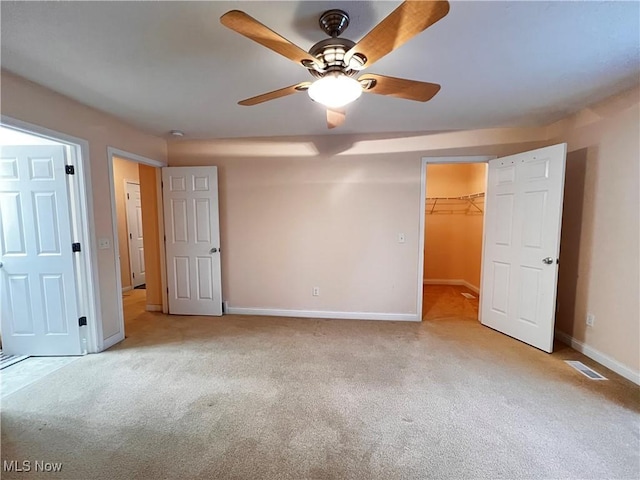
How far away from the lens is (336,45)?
1395 millimetres

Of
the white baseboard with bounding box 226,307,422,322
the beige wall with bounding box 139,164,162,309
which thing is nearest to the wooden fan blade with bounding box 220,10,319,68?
the white baseboard with bounding box 226,307,422,322

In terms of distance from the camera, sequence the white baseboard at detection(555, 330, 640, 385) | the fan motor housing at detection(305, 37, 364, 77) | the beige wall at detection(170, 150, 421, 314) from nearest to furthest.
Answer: the fan motor housing at detection(305, 37, 364, 77) < the white baseboard at detection(555, 330, 640, 385) < the beige wall at detection(170, 150, 421, 314)

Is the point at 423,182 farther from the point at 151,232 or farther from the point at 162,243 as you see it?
the point at 151,232

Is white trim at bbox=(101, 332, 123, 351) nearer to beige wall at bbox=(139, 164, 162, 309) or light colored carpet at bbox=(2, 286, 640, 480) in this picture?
light colored carpet at bbox=(2, 286, 640, 480)

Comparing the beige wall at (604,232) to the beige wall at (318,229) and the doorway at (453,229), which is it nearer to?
the beige wall at (318,229)

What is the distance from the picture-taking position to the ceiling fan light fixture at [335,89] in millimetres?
1411

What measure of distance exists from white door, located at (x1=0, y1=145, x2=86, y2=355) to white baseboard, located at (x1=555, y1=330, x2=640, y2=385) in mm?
4938

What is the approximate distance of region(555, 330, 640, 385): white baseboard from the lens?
230 centimetres

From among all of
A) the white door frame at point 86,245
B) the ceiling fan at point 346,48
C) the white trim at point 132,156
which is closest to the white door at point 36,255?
the white door frame at point 86,245

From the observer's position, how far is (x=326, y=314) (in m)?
3.80

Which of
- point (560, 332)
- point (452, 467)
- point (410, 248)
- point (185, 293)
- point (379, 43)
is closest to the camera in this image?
point (379, 43)

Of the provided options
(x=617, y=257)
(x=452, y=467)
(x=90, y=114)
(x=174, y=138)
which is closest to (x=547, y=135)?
(x=617, y=257)

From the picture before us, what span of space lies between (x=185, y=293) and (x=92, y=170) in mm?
1867

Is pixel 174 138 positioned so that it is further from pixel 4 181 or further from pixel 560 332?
pixel 560 332
